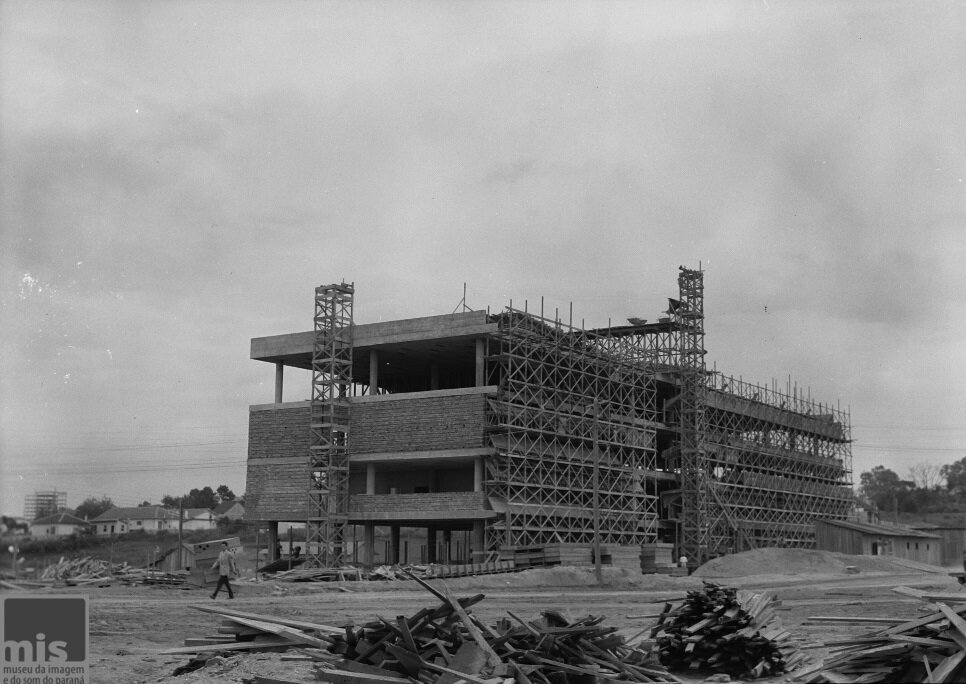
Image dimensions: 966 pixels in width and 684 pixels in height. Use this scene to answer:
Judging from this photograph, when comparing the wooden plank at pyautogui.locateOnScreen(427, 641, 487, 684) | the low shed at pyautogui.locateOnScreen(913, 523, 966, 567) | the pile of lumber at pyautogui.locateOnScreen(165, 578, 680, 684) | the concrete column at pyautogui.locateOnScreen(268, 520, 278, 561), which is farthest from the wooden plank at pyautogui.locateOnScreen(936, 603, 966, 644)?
the low shed at pyautogui.locateOnScreen(913, 523, 966, 567)

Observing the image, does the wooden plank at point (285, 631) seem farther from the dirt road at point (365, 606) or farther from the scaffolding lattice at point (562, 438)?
the scaffolding lattice at point (562, 438)

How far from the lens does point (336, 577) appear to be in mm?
43781

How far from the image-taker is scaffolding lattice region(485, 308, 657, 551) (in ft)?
165

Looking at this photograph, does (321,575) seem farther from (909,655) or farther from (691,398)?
(909,655)

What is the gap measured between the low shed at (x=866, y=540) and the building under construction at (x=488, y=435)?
985 centimetres

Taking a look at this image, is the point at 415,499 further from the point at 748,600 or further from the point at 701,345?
the point at 748,600

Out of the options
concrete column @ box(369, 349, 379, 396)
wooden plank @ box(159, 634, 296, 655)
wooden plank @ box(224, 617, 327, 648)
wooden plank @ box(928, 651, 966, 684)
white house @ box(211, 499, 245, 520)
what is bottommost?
white house @ box(211, 499, 245, 520)

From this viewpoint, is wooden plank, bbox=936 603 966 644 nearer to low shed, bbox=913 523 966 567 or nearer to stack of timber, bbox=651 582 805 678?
stack of timber, bbox=651 582 805 678

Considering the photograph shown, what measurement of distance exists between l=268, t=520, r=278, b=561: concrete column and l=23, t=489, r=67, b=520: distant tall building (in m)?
49.2

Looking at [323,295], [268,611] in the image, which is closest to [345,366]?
[323,295]

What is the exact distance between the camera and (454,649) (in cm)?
1200

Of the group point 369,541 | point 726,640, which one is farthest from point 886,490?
point 726,640

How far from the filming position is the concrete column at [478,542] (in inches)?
1945

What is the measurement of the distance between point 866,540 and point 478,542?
34937 mm
